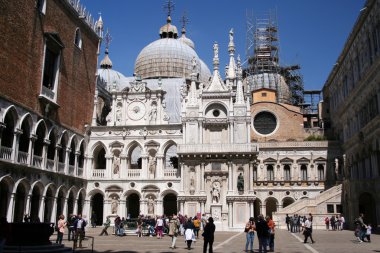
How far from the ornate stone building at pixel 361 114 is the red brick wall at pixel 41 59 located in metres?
24.2

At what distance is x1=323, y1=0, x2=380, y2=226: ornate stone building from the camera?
32.8 meters

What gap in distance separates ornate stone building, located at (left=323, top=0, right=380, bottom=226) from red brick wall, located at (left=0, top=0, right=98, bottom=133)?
24.2 m

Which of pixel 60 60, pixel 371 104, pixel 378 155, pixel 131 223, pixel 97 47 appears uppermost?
pixel 97 47

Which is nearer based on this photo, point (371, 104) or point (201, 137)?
point (371, 104)

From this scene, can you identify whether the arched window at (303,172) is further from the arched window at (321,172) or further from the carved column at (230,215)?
the carved column at (230,215)

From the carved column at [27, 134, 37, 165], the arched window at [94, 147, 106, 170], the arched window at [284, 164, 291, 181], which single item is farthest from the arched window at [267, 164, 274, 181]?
the carved column at [27, 134, 37, 165]

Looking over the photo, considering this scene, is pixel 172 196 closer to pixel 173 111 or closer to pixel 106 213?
pixel 106 213

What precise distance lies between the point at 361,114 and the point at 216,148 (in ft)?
42.7

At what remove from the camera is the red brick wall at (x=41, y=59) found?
27969 millimetres

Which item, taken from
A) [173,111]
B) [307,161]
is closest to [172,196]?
[173,111]

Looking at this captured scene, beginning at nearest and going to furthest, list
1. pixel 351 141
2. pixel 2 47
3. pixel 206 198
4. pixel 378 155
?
1. pixel 2 47
2. pixel 378 155
3. pixel 206 198
4. pixel 351 141

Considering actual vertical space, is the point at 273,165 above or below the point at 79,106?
below

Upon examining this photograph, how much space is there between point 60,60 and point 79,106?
5.30 meters

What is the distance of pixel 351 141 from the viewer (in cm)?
4153
